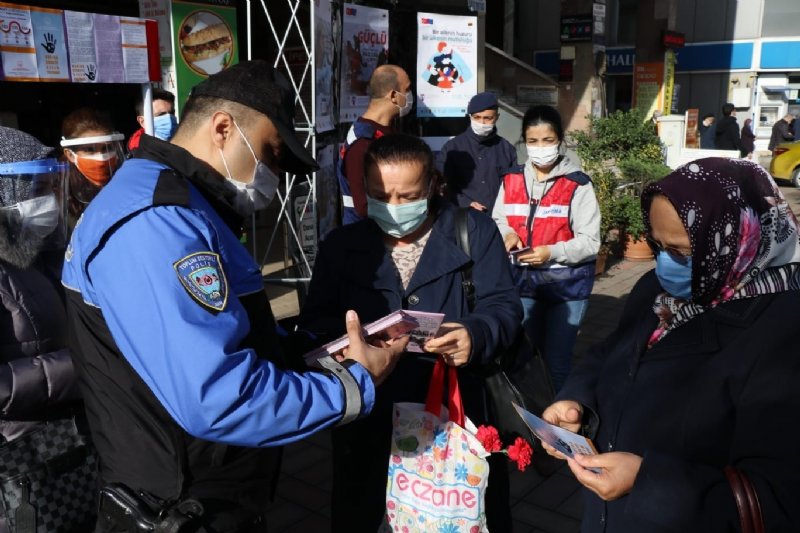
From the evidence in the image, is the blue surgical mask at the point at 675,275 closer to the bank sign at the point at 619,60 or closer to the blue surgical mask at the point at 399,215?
the blue surgical mask at the point at 399,215

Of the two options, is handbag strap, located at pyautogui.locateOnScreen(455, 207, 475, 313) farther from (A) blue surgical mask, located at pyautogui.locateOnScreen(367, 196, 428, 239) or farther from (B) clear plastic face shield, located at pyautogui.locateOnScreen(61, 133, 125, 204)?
(B) clear plastic face shield, located at pyautogui.locateOnScreen(61, 133, 125, 204)

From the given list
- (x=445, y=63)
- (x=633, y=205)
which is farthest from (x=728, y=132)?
(x=445, y=63)

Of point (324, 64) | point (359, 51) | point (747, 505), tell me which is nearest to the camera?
point (747, 505)

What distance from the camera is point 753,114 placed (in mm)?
25641

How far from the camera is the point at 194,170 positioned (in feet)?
5.47

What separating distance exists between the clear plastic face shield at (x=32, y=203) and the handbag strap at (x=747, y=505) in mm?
1991

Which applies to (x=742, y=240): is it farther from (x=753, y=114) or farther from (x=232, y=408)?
(x=753, y=114)

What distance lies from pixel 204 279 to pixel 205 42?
4.80 m

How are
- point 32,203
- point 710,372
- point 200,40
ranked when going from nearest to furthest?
point 710,372 < point 32,203 < point 200,40

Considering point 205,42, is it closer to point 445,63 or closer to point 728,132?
point 445,63

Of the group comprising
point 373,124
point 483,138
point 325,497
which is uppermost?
point 373,124

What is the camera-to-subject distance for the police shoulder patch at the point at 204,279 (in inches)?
57.2

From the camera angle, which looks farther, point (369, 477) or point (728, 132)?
point (728, 132)

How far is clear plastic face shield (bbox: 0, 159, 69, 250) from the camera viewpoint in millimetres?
2072
